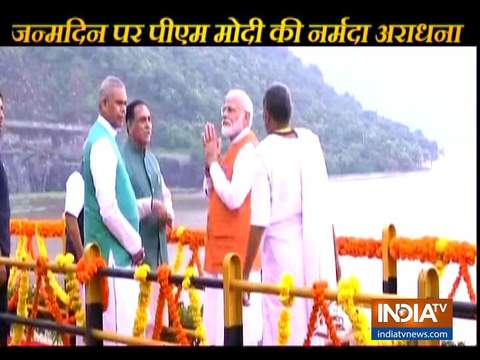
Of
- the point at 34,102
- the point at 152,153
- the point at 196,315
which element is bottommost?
the point at 196,315

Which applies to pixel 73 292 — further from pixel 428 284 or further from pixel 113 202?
pixel 428 284

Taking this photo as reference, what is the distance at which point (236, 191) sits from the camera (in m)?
4.54

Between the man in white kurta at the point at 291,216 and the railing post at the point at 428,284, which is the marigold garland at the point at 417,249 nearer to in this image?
the man in white kurta at the point at 291,216

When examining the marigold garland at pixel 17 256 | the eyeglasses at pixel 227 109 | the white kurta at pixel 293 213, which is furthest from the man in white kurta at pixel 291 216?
the marigold garland at pixel 17 256

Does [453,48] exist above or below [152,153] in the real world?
above

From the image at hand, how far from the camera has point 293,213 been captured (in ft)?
14.6

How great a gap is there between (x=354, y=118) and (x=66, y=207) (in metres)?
1.79

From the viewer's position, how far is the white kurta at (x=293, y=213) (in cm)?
445

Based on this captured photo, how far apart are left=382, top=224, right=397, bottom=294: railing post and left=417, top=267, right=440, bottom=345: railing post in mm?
807

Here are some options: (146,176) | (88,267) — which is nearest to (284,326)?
(88,267)

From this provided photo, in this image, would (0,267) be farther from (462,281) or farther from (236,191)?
(462,281)

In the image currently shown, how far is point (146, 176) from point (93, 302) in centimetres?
83

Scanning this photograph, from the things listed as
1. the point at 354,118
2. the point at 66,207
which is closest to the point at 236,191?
the point at 354,118

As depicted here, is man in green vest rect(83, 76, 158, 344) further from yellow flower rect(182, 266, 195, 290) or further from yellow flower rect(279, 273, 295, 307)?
yellow flower rect(279, 273, 295, 307)
